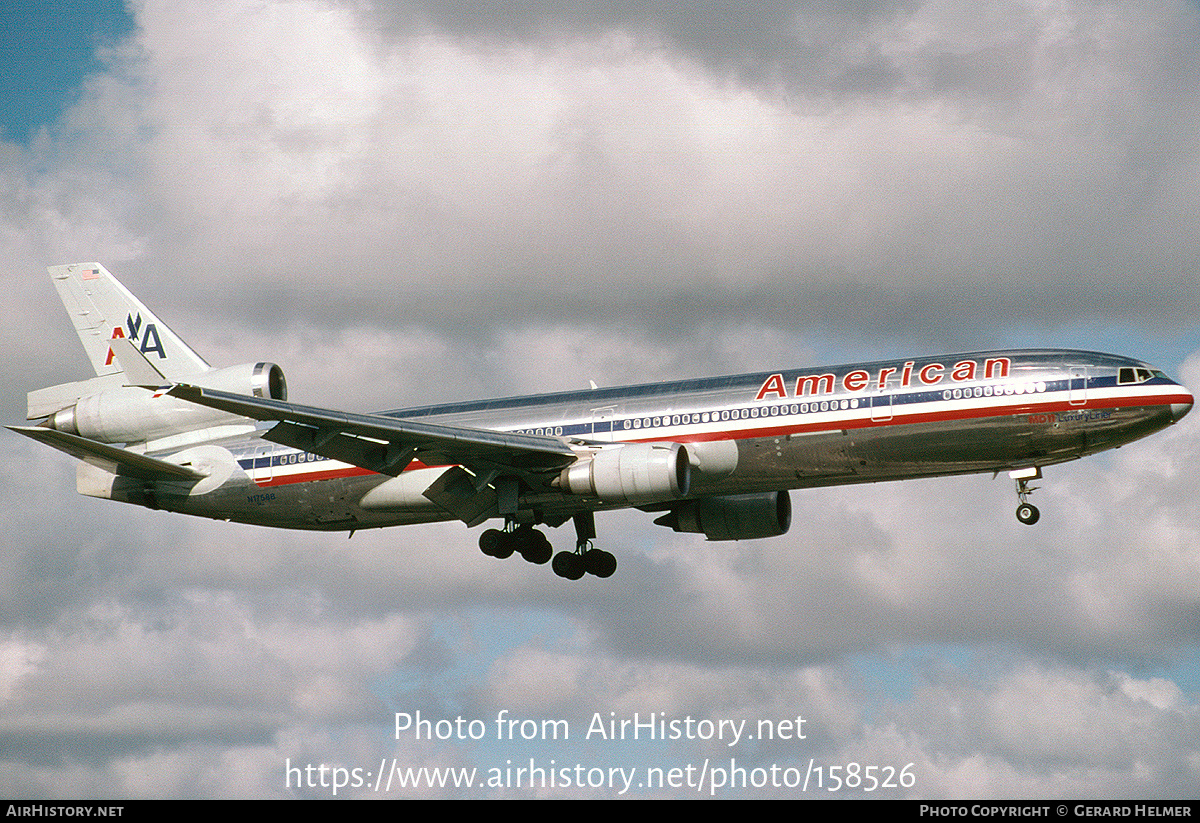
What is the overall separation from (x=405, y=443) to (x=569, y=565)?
33.0 feet

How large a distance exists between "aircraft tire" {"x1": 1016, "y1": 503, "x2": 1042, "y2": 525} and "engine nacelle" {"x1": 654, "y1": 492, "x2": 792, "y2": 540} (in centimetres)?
993

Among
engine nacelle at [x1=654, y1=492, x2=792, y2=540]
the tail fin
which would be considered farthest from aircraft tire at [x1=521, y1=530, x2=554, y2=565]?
the tail fin

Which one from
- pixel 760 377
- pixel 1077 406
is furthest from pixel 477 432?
pixel 1077 406

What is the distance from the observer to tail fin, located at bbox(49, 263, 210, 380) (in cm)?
5366

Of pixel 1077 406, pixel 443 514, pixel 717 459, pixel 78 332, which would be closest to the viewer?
pixel 1077 406

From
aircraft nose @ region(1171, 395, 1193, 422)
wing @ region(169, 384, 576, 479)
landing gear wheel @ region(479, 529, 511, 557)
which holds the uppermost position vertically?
aircraft nose @ region(1171, 395, 1193, 422)

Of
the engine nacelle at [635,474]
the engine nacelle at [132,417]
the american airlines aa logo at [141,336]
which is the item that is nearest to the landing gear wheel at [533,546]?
the engine nacelle at [635,474]

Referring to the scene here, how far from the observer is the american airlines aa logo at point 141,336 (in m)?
54.1

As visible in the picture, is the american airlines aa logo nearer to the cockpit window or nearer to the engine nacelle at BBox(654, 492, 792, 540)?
the engine nacelle at BBox(654, 492, 792, 540)

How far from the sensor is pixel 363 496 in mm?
48594

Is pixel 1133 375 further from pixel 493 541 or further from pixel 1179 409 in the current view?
pixel 493 541

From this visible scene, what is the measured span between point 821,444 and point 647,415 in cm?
589

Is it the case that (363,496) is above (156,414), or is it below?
below

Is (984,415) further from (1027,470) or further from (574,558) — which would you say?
(574,558)
